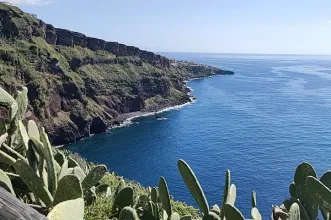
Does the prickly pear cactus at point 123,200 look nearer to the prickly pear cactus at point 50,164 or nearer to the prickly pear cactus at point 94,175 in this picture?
the prickly pear cactus at point 94,175

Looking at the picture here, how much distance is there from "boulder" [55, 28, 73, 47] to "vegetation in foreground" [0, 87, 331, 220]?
88.8m

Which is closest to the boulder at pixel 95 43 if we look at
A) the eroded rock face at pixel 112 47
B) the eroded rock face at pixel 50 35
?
the eroded rock face at pixel 112 47

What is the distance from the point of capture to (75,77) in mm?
78250

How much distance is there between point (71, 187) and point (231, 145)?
56.3 m

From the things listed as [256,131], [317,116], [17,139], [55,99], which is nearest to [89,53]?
[55,99]

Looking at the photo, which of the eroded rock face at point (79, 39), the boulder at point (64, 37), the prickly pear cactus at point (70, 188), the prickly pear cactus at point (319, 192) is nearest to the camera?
the prickly pear cactus at point (319, 192)

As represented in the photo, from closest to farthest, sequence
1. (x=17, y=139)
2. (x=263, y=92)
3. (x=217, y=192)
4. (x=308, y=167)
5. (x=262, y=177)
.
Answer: (x=308, y=167)
(x=17, y=139)
(x=217, y=192)
(x=262, y=177)
(x=263, y=92)

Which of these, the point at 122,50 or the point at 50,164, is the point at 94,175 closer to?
the point at 50,164

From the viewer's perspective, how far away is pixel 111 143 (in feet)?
207

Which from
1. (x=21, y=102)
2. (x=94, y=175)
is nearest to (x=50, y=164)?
(x=94, y=175)

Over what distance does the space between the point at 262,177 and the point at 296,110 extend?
39.8 metres

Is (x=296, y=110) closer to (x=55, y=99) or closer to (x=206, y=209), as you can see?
(x=55, y=99)

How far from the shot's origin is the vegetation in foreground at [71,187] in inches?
127

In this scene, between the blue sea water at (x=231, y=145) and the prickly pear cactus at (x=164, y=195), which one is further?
the blue sea water at (x=231, y=145)
